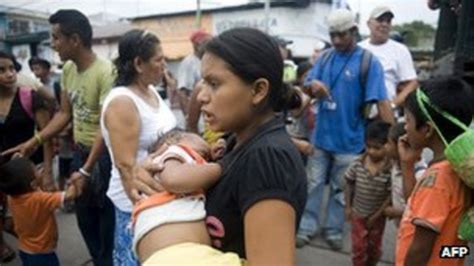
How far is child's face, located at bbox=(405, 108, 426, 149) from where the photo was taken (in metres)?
1.98

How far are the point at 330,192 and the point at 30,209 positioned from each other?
2.43 meters

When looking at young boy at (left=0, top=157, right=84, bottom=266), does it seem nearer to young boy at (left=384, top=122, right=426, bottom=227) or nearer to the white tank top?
the white tank top

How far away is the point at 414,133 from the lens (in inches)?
78.3

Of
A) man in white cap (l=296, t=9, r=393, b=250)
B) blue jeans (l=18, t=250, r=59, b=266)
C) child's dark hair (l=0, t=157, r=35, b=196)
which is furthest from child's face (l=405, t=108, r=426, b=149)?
blue jeans (l=18, t=250, r=59, b=266)

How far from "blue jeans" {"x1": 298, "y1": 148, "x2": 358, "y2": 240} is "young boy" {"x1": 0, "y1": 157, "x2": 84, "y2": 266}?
1.97 metres

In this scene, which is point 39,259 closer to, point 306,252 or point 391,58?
point 306,252

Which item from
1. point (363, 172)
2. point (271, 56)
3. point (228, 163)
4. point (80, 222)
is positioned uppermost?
point (271, 56)

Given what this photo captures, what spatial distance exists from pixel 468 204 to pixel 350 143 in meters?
2.06

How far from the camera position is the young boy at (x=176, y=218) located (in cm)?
122

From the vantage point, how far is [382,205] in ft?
10.5

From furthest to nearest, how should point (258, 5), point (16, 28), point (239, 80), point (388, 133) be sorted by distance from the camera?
point (16, 28)
point (258, 5)
point (388, 133)
point (239, 80)

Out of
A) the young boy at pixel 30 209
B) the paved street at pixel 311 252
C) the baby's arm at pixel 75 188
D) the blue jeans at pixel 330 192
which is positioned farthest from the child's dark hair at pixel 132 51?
the paved street at pixel 311 252

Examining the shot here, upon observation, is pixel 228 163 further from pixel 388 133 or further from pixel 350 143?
pixel 350 143

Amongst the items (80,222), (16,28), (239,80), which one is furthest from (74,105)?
(16,28)
